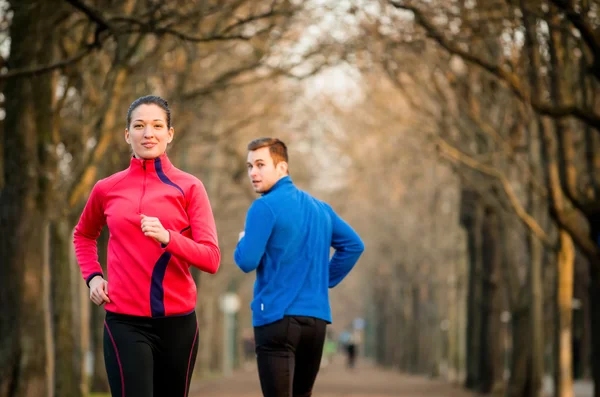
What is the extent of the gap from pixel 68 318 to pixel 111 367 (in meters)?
13.0

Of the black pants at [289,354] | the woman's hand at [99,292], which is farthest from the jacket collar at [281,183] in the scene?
the woman's hand at [99,292]

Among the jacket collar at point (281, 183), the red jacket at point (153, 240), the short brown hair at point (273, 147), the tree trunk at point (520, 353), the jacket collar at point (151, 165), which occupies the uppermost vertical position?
the short brown hair at point (273, 147)

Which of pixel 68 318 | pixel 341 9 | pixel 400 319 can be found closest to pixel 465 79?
pixel 341 9

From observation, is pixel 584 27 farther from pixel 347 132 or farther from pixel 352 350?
pixel 352 350

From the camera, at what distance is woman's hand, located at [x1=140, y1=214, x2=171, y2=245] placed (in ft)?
15.2

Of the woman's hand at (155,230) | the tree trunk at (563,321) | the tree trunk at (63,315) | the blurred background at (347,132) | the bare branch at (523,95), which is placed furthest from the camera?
the tree trunk at (563,321)

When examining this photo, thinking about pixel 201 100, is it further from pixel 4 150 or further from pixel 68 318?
pixel 4 150

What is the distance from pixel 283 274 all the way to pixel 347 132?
37.4m

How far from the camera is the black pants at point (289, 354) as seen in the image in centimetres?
631

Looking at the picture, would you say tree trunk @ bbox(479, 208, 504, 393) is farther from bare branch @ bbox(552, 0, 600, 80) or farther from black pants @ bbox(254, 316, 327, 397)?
black pants @ bbox(254, 316, 327, 397)

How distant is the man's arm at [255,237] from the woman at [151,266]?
47.8 inches

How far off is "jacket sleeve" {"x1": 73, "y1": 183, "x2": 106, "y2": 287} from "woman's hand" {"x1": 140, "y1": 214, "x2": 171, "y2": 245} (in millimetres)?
442

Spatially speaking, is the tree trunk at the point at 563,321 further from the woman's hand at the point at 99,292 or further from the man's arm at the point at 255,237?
the woman's hand at the point at 99,292

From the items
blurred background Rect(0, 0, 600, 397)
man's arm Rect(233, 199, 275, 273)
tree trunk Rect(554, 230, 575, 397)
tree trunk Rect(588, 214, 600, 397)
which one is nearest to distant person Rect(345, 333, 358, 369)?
blurred background Rect(0, 0, 600, 397)
